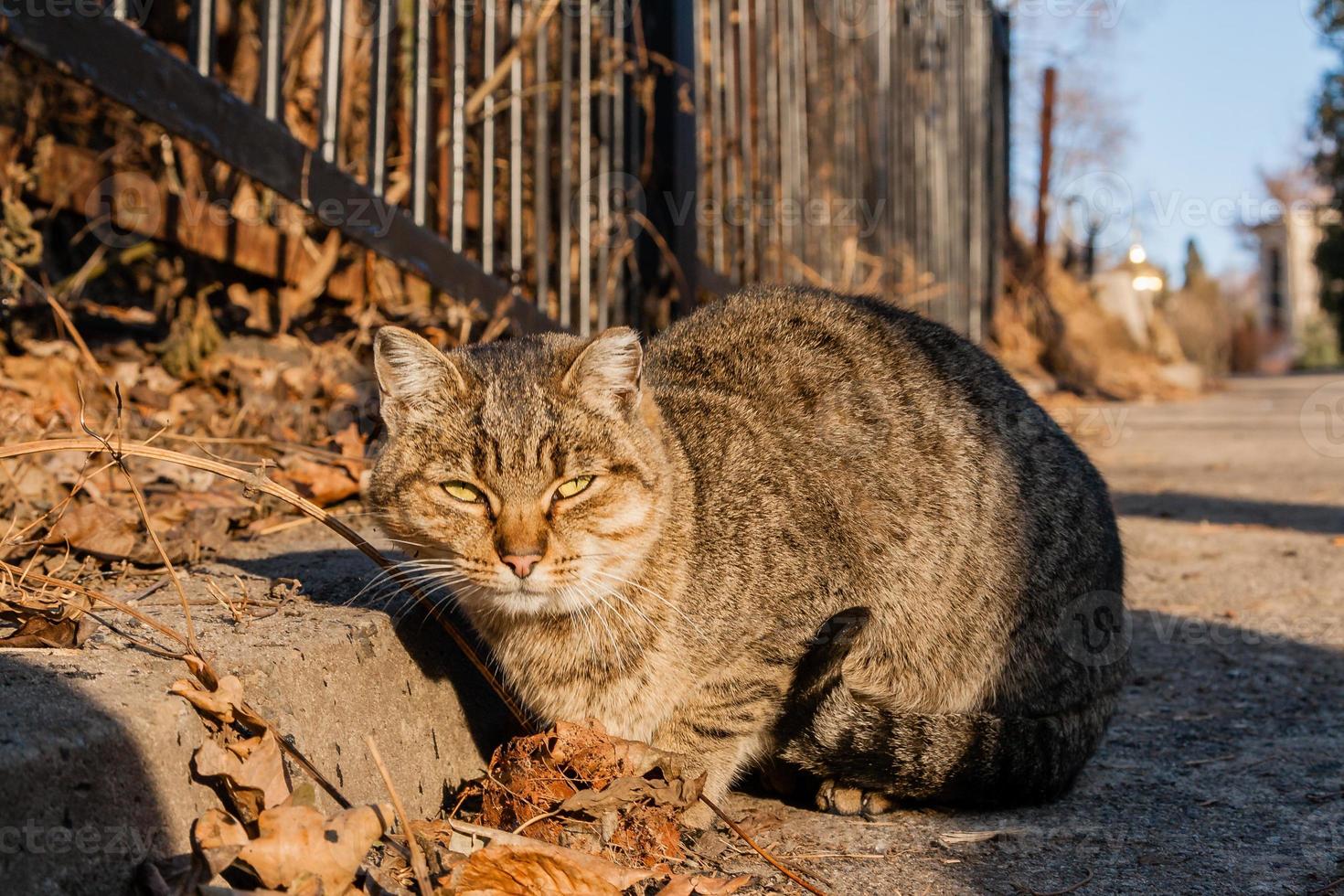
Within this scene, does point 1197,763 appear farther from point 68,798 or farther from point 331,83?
point 331,83

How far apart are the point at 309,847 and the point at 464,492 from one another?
88cm

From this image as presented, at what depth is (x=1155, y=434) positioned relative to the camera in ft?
30.7

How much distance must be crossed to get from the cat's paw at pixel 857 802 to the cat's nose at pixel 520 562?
0.86m

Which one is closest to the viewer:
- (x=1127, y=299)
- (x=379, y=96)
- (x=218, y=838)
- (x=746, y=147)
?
(x=218, y=838)

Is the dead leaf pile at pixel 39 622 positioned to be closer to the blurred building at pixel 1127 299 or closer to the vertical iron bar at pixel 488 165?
the vertical iron bar at pixel 488 165

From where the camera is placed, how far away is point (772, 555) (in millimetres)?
2572

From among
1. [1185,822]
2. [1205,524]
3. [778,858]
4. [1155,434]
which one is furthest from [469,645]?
[1155,434]

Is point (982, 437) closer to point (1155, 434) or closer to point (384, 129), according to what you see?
point (384, 129)

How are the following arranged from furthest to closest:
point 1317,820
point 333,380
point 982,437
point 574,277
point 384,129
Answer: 1. point 574,277
2. point 333,380
3. point 384,129
4. point 982,437
5. point 1317,820

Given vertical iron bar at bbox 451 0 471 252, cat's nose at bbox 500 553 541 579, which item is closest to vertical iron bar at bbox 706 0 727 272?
vertical iron bar at bbox 451 0 471 252

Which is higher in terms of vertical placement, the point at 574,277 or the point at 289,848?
the point at 574,277

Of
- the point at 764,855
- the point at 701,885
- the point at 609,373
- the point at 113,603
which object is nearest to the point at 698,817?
the point at 764,855

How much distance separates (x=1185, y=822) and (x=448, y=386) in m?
1.73

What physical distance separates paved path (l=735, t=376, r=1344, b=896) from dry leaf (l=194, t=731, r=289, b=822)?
99 centimetres
